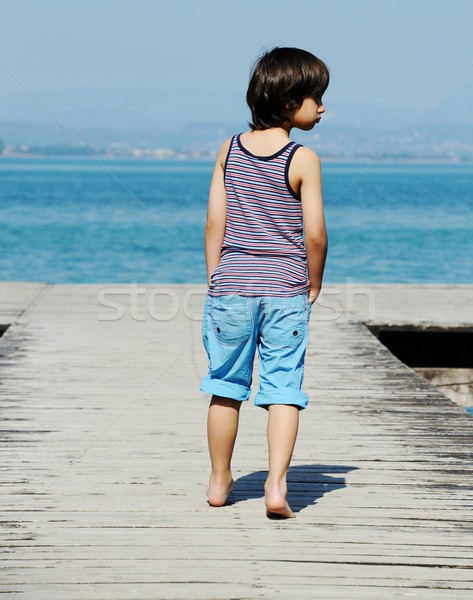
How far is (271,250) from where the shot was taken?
12.3ft

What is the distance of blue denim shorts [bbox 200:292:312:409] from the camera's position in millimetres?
3783

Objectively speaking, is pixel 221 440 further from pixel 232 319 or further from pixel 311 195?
pixel 311 195

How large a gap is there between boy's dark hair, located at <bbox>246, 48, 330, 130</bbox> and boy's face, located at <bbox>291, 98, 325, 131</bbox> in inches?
0.7

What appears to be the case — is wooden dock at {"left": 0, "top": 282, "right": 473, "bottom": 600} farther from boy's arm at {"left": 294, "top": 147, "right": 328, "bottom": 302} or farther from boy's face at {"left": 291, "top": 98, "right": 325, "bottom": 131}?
boy's face at {"left": 291, "top": 98, "right": 325, "bottom": 131}

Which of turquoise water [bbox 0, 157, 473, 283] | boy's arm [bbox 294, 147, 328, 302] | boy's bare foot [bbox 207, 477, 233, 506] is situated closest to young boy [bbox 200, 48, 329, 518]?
boy's arm [bbox 294, 147, 328, 302]

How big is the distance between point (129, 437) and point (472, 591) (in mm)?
2417

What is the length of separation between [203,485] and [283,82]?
165 centimetres

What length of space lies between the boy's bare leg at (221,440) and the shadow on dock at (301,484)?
10cm

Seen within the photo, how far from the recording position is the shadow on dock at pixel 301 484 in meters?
4.10

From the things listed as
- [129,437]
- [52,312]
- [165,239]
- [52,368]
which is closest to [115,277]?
[165,239]

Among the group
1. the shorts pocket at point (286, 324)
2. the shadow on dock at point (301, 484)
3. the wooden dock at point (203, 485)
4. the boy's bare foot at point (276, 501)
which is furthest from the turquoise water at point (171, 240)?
the boy's bare foot at point (276, 501)

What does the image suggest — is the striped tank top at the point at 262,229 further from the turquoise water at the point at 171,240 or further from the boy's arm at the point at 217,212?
the turquoise water at the point at 171,240

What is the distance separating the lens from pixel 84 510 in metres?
3.90

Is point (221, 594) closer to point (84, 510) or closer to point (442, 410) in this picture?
point (84, 510)
